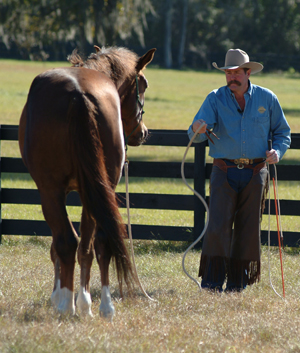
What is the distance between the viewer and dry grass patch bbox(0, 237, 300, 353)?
9.86 feet

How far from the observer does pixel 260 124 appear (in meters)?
4.35

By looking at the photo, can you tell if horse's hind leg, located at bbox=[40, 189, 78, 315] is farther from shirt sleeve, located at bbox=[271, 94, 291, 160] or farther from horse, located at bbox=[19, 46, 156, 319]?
shirt sleeve, located at bbox=[271, 94, 291, 160]

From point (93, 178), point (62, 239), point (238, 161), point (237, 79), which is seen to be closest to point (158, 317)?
point (62, 239)

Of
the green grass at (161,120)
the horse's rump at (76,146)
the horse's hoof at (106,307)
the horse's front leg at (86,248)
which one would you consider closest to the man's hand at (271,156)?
the horse's rump at (76,146)

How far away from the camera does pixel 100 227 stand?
3.41m

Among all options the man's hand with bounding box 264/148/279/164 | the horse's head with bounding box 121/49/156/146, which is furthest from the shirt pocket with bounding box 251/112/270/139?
the horse's head with bounding box 121/49/156/146

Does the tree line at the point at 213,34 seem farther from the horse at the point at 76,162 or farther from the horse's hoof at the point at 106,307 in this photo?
the horse's hoof at the point at 106,307

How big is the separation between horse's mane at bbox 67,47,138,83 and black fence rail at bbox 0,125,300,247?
1.85 meters

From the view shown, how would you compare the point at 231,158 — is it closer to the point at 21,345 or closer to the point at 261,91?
the point at 261,91

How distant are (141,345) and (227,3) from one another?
223ft

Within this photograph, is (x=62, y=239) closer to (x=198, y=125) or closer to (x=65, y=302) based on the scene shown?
(x=65, y=302)

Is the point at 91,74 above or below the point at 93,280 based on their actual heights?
above

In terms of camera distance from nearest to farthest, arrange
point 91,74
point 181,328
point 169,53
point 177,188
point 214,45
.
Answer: point 181,328
point 91,74
point 177,188
point 169,53
point 214,45

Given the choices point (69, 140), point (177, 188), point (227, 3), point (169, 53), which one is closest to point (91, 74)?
point (69, 140)
